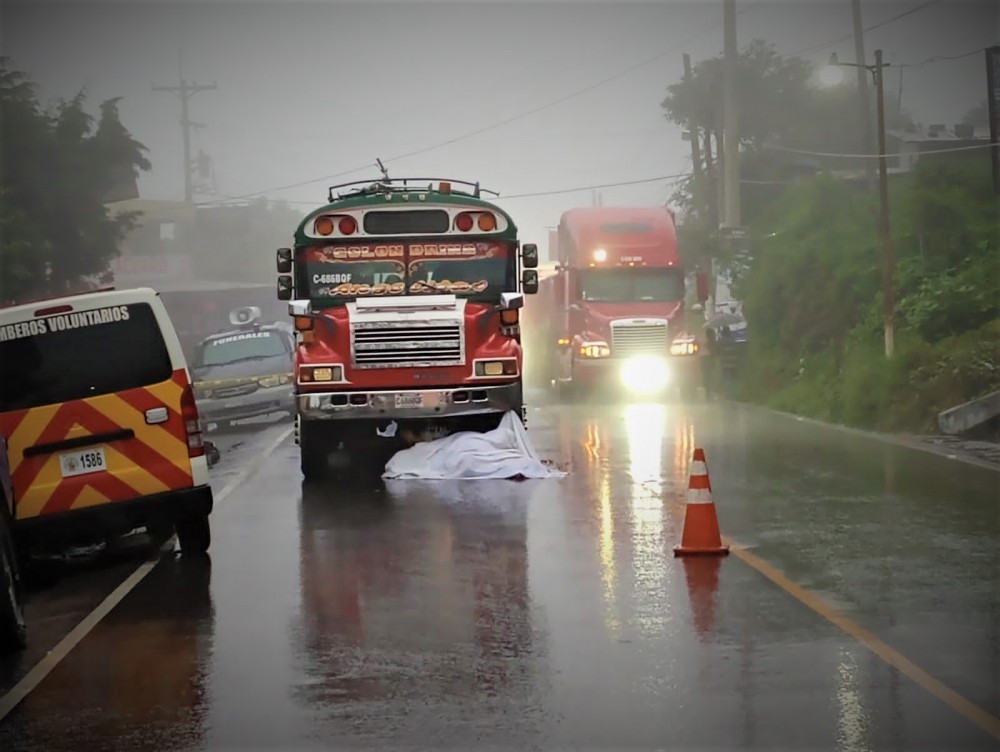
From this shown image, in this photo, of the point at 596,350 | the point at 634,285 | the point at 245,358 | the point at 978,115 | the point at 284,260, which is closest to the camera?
the point at 284,260

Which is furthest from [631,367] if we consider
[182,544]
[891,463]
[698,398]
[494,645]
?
[494,645]

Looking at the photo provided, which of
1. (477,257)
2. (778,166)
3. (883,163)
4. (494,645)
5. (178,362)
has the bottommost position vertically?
(494,645)

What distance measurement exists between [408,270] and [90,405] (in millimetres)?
7376

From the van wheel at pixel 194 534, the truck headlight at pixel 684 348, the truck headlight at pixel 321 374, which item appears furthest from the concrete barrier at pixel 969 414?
the van wheel at pixel 194 534

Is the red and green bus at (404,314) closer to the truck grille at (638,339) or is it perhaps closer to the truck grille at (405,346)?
the truck grille at (405,346)

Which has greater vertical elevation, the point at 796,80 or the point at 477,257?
the point at 796,80

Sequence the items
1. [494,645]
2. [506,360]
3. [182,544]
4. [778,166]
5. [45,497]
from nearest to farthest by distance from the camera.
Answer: [494,645] → [45,497] → [182,544] → [506,360] → [778,166]

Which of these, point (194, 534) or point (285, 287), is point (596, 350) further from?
point (194, 534)

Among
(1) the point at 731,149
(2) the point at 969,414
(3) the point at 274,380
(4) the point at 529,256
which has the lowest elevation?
(2) the point at 969,414

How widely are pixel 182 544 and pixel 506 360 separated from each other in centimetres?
608

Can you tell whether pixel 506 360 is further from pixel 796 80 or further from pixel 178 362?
pixel 796 80

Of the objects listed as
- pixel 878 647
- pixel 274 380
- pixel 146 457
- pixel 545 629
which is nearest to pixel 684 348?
pixel 274 380

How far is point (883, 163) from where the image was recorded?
102 ft

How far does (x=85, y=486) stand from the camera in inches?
466
